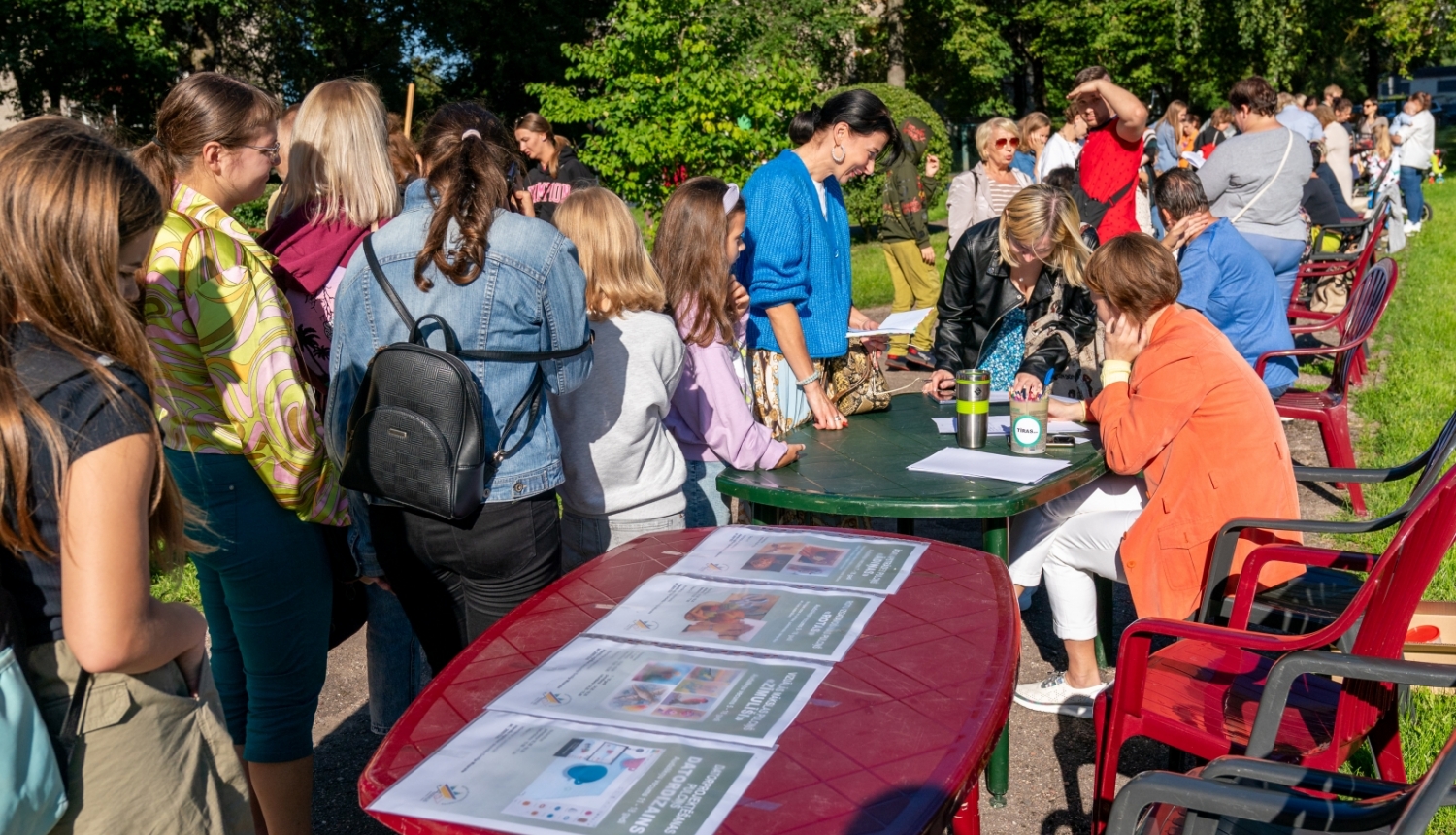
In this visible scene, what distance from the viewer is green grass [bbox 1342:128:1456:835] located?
3252 millimetres

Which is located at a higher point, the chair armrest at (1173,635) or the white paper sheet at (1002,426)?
the white paper sheet at (1002,426)

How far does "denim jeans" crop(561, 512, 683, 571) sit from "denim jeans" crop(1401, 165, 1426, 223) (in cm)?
1628

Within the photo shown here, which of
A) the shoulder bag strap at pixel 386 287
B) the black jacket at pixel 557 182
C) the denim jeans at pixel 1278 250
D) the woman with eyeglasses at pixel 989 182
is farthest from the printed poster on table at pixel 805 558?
the woman with eyeglasses at pixel 989 182

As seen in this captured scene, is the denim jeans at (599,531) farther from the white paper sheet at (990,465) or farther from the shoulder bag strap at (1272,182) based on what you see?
the shoulder bag strap at (1272,182)

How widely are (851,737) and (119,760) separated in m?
1.07

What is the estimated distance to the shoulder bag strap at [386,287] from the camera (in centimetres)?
252

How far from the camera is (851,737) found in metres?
1.67

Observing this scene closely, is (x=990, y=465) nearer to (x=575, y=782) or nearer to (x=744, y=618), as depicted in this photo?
(x=744, y=618)

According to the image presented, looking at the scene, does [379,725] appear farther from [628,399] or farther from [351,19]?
[351,19]

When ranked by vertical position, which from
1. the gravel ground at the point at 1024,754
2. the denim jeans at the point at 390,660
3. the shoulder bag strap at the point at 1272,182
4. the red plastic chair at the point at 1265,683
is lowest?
the gravel ground at the point at 1024,754

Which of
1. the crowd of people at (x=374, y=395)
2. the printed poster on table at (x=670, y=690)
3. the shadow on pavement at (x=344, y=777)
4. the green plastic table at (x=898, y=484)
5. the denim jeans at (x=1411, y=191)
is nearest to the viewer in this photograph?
the crowd of people at (x=374, y=395)

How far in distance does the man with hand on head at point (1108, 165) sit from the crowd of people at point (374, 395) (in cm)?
224

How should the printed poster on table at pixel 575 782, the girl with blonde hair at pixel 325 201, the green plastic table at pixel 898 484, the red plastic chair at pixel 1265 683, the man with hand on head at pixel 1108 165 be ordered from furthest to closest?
the man with hand on head at pixel 1108 165 < the girl with blonde hair at pixel 325 201 < the green plastic table at pixel 898 484 < the red plastic chair at pixel 1265 683 < the printed poster on table at pixel 575 782

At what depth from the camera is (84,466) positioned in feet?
5.00
